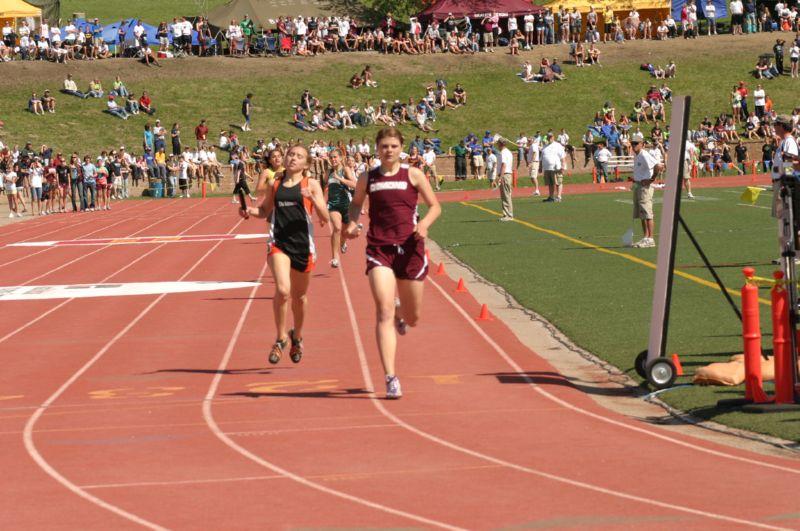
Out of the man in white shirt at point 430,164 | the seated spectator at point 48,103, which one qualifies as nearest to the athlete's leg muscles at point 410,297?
the man in white shirt at point 430,164

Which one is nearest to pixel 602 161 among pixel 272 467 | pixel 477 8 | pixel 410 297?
pixel 477 8

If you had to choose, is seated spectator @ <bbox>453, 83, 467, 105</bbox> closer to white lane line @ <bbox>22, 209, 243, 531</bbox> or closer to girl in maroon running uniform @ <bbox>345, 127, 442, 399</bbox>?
white lane line @ <bbox>22, 209, 243, 531</bbox>

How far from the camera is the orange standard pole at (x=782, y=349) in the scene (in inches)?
368

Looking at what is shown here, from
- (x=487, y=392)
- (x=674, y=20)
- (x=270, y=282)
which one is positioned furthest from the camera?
(x=674, y=20)

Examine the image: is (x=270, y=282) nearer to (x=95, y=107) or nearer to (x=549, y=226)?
(x=549, y=226)

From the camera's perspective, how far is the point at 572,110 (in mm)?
63562

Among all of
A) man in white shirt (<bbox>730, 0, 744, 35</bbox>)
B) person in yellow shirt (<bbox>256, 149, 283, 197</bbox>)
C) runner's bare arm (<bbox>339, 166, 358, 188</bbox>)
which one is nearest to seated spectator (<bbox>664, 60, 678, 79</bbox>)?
man in white shirt (<bbox>730, 0, 744, 35</bbox>)

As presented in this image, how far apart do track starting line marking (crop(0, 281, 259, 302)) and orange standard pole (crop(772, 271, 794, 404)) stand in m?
11.6

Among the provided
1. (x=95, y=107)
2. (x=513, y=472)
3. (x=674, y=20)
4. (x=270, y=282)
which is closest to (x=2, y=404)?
(x=513, y=472)

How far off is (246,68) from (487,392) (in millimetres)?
56775

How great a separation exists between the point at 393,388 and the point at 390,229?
3.86ft

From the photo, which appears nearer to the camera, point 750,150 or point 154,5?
point 750,150

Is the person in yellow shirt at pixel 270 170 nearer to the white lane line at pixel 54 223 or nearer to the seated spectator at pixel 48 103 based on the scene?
the white lane line at pixel 54 223

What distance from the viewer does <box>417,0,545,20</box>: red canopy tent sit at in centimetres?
7006
